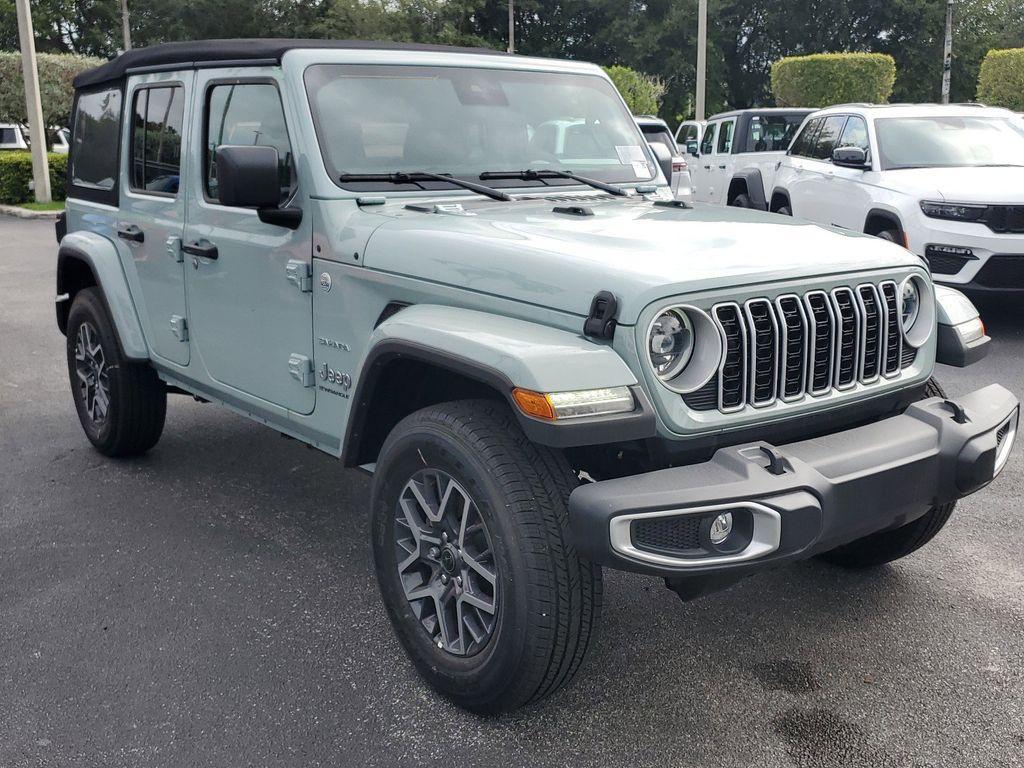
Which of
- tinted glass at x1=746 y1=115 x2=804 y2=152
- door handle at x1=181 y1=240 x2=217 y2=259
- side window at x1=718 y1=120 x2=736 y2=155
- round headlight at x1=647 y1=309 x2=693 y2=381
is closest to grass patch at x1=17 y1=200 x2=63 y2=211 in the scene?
side window at x1=718 y1=120 x2=736 y2=155

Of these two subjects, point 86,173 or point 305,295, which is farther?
point 86,173

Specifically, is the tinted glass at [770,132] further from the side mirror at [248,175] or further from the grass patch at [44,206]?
the side mirror at [248,175]

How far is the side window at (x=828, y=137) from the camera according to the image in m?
10.5

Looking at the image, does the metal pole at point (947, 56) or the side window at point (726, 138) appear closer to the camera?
the side window at point (726, 138)

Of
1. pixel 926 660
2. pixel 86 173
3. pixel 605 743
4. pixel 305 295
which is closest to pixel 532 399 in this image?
pixel 605 743

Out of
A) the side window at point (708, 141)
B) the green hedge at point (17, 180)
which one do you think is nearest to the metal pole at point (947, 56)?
the side window at point (708, 141)

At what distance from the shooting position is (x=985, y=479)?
311cm

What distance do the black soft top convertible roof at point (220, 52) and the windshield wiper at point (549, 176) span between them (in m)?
0.59

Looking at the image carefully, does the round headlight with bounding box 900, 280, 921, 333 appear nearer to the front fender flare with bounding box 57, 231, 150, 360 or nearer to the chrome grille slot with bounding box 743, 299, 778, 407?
the chrome grille slot with bounding box 743, 299, 778, 407

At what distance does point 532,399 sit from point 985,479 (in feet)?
4.74

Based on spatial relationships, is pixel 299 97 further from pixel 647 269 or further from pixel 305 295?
pixel 647 269

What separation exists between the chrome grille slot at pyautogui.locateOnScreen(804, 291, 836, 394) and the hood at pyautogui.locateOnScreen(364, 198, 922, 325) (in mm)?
89

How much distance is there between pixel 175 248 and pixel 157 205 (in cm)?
31

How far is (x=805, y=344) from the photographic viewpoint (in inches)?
117
